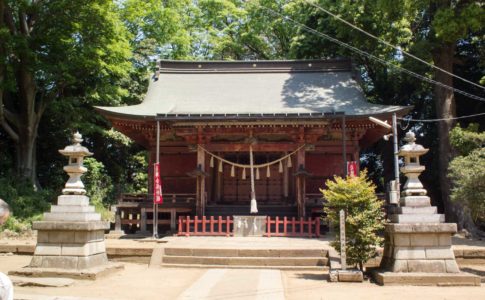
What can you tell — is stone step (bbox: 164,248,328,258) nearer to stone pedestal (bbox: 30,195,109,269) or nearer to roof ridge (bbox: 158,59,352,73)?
stone pedestal (bbox: 30,195,109,269)

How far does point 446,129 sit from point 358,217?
11082mm

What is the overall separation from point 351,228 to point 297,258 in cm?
232

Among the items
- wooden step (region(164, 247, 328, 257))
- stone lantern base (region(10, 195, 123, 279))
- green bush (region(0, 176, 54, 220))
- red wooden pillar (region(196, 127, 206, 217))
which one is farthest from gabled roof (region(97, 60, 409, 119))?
stone lantern base (region(10, 195, 123, 279))

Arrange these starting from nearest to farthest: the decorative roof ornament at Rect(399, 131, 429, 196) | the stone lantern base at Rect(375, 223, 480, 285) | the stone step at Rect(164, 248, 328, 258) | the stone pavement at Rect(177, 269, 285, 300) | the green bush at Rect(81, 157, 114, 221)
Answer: the stone pavement at Rect(177, 269, 285, 300), the stone lantern base at Rect(375, 223, 480, 285), the decorative roof ornament at Rect(399, 131, 429, 196), the stone step at Rect(164, 248, 328, 258), the green bush at Rect(81, 157, 114, 221)

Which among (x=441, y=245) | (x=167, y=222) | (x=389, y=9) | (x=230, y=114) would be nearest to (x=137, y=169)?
(x=167, y=222)

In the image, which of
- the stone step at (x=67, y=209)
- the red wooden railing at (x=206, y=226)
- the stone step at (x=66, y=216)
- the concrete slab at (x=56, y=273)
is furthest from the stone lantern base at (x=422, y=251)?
the red wooden railing at (x=206, y=226)

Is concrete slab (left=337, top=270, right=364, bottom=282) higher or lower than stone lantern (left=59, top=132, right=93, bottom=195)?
lower

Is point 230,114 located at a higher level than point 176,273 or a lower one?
higher

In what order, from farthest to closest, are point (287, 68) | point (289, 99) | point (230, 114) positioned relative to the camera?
point (287, 68) < point (289, 99) < point (230, 114)

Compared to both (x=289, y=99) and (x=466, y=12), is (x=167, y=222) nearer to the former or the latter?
(x=289, y=99)

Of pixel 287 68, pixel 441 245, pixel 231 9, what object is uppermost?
pixel 231 9

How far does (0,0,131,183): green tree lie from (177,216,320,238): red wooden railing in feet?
Result: 29.4

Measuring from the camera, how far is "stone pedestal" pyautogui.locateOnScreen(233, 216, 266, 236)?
47.1ft

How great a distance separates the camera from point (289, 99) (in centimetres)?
1886
